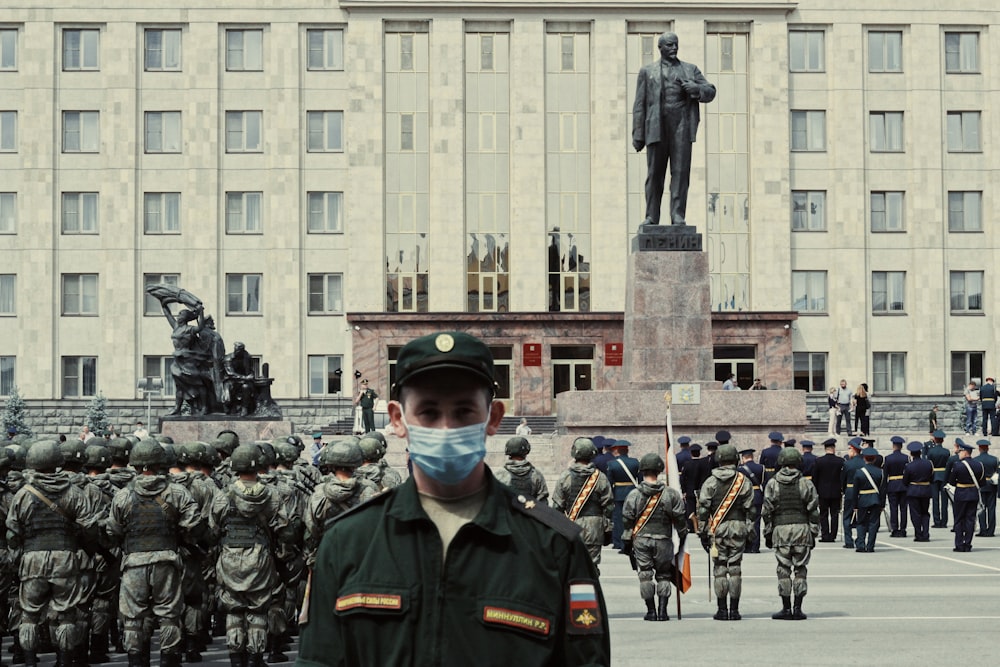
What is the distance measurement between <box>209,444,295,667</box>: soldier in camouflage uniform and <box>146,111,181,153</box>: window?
149 ft

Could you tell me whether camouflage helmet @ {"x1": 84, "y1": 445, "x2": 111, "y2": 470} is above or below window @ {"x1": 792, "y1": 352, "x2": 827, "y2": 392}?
below

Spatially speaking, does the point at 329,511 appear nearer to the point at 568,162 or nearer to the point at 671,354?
the point at 671,354

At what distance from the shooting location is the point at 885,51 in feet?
187

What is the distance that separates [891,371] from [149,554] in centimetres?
4762

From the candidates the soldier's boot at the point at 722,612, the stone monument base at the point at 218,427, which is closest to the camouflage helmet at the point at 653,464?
the soldier's boot at the point at 722,612

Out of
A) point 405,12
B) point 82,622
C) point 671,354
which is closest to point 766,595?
point 82,622

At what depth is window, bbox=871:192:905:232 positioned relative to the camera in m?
56.7

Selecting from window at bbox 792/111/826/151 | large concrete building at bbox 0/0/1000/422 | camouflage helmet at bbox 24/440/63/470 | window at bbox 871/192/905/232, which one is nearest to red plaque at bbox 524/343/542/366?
large concrete building at bbox 0/0/1000/422

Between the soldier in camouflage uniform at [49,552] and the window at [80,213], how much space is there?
45.3 meters

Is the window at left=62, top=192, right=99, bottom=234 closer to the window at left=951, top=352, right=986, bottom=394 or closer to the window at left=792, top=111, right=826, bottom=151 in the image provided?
the window at left=792, top=111, right=826, bottom=151

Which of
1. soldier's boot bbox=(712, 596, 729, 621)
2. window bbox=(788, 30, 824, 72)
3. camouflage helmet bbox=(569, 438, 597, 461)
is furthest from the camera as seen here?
window bbox=(788, 30, 824, 72)

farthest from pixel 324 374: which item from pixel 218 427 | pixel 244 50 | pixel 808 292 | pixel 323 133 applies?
pixel 808 292

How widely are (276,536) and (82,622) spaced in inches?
68.0

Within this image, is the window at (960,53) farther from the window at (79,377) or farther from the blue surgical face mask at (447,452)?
the blue surgical face mask at (447,452)
